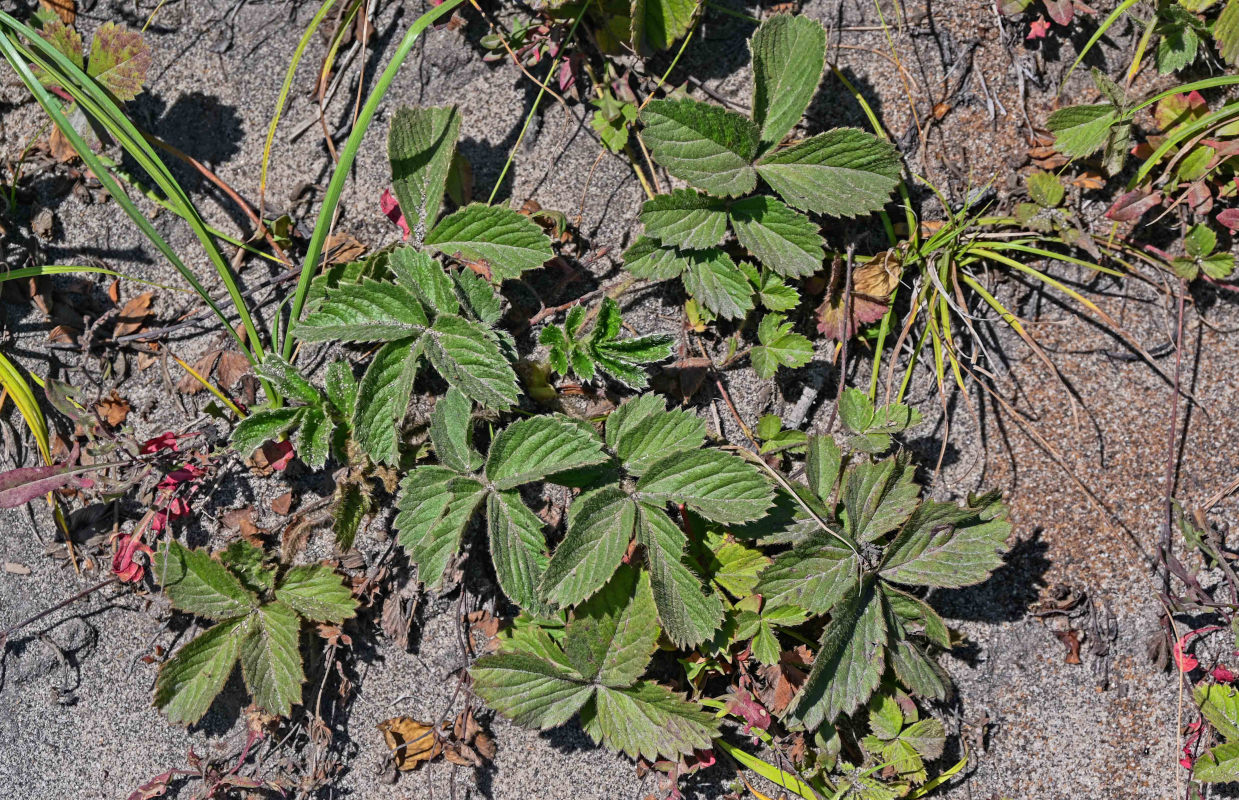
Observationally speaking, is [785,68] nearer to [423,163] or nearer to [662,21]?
[662,21]

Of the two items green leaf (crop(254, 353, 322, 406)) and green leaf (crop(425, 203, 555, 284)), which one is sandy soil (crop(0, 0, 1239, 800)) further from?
green leaf (crop(254, 353, 322, 406))

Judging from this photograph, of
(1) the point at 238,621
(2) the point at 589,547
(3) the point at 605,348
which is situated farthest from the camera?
(1) the point at 238,621

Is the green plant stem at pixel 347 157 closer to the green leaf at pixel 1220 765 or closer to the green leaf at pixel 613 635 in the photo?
the green leaf at pixel 613 635

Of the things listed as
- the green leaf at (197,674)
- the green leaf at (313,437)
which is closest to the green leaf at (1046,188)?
the green leaf at (313,437)

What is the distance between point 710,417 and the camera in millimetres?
1935

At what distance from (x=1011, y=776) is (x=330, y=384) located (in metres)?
1.74

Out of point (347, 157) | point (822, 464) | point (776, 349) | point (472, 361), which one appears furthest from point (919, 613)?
point (347, 157)

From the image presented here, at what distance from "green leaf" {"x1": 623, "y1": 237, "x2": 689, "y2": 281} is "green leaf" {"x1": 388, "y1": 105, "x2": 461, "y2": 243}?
444mm

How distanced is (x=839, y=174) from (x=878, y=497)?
691 mm

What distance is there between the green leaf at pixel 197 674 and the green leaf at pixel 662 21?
5.19ft

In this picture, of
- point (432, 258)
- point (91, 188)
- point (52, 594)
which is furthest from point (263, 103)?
point (52, 594)

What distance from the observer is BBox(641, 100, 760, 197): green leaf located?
5.68 ft

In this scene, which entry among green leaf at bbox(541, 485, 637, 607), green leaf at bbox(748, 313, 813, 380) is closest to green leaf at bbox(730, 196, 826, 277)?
green leaf at bbox(748, 313, 813, 380)

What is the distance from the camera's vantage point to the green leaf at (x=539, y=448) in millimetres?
1664
